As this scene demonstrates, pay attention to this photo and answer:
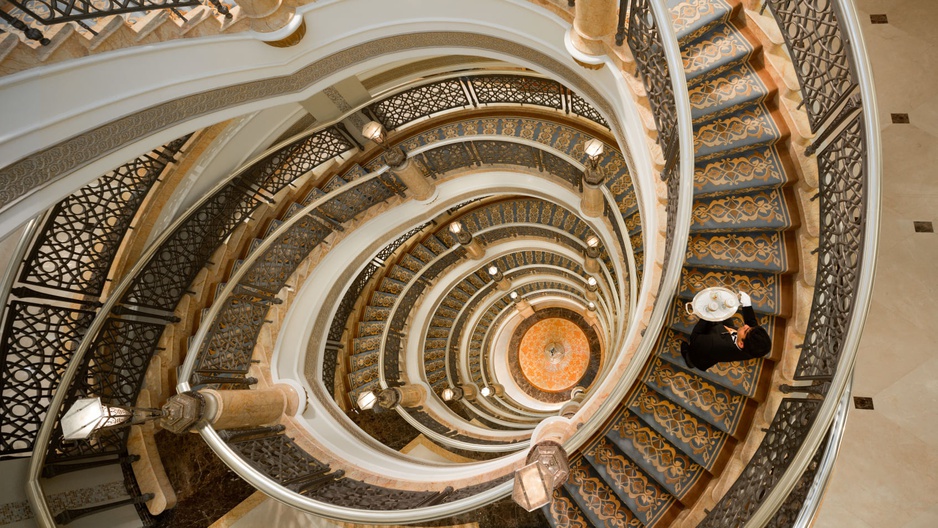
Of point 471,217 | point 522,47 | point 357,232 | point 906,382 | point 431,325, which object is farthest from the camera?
point 431,325

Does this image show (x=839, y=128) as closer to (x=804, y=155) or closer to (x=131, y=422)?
(x=804, y=155)

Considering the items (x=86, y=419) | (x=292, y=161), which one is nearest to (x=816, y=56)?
Answer: (x=292, y=161)

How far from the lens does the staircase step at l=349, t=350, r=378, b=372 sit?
9648 millimetres

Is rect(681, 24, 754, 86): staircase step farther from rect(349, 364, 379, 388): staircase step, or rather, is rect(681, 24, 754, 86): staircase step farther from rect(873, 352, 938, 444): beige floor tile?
rect(349, 364, 379, 388): staircase step

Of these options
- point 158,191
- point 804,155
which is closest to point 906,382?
point 804,155

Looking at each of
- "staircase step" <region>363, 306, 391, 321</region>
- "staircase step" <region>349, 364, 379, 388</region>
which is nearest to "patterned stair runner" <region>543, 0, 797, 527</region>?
"staircase step" <region>349, 364, 379, 388</region>

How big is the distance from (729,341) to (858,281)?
0.81m

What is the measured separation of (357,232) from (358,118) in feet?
6.82

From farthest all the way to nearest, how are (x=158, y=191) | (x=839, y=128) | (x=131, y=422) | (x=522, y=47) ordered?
1. (x=158, y=191)
2. (x=522, y=47)
3. (x=131, y=422)
4. (x=839, y=128)

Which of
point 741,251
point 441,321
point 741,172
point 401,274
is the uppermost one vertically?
point 741,172

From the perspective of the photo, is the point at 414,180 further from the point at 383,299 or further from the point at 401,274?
the point at 383,299

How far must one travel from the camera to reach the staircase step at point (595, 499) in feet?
13.0

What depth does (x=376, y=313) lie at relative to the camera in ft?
34.0

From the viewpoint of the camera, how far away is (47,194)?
11.7ft
